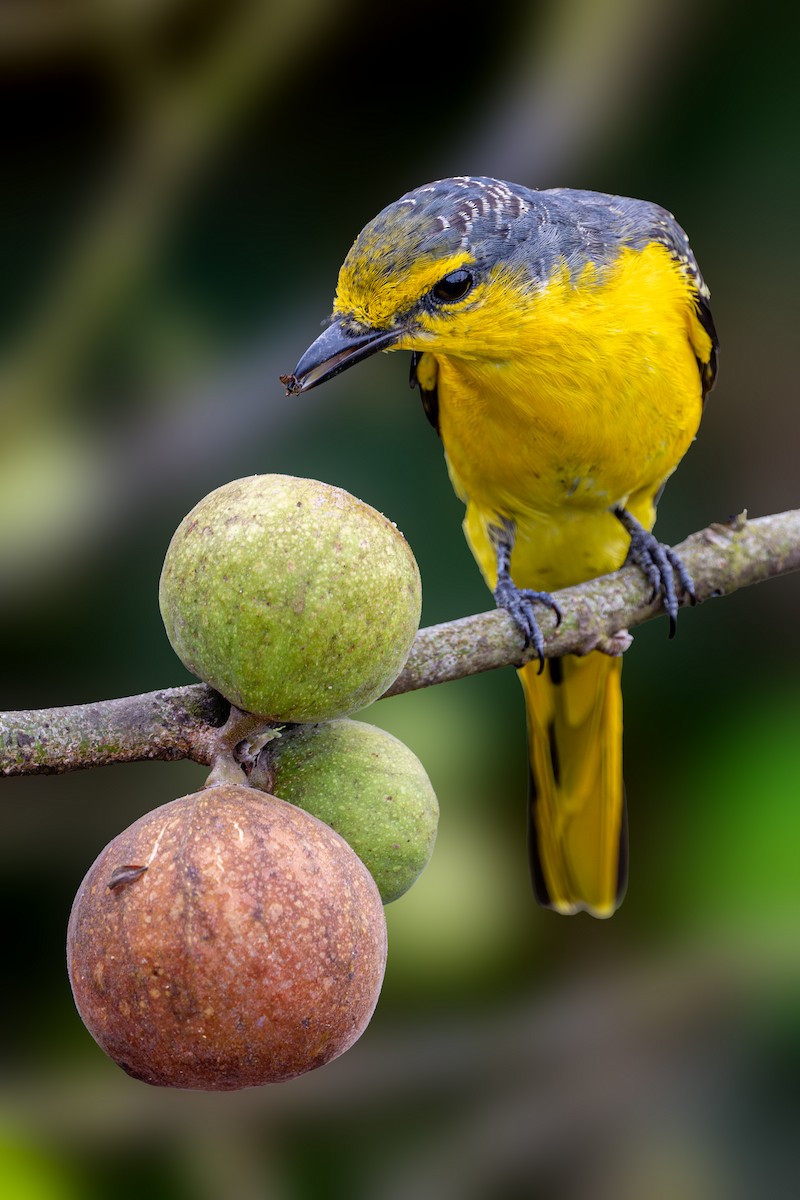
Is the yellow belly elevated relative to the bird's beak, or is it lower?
elevated

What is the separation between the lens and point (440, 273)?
2.18 m

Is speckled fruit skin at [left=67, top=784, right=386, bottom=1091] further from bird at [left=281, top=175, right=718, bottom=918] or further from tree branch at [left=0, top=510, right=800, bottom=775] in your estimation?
bird at [left=281, top=175, right=718, bottom=918]

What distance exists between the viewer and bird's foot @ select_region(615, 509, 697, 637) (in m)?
2.35

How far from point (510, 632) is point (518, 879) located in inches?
61.5

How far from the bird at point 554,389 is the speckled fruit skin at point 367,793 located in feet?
1.65

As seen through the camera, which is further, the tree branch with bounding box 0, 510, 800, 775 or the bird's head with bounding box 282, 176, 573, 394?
the bird's head with bounding box 282, 176, 573, 394

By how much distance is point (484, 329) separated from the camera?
237cm

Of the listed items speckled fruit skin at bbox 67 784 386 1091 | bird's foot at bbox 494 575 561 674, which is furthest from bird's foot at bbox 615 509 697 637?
speckled fruit skin at bbox 67 784 386 1091

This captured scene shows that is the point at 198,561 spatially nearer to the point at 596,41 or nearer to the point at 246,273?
the point at 246,273

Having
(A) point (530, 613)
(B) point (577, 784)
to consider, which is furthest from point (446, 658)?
(B) point (577, 784)

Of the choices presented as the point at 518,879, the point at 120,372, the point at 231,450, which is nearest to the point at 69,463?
the point at 231,450

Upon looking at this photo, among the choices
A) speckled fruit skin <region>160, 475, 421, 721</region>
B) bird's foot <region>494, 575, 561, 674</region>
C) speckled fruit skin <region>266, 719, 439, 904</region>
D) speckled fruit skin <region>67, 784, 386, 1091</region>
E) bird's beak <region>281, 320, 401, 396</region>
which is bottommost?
speckled fruit skin <region>67, 784, 386, 1091</region>

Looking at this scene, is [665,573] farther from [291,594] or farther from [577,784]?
[291,594]

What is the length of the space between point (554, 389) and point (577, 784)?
3.93ft
